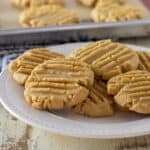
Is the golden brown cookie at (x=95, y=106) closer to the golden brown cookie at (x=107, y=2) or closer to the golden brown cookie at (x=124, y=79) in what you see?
the golden brown cookie at (x=124, y=79)

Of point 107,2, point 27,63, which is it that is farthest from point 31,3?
point 27,63

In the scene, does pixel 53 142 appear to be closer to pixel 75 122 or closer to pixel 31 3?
pixel 75 122

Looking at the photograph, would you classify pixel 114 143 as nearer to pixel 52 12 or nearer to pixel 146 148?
pixel 146 148

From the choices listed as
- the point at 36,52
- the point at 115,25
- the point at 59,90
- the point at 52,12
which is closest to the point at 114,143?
the point at 59,90

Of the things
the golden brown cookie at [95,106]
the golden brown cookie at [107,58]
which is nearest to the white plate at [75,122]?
the golden brown cookie at [95,106]

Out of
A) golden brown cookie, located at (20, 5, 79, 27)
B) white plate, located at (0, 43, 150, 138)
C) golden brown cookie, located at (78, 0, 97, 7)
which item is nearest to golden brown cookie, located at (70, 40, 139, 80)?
white plate, located at (0, 43, 150, 138)
